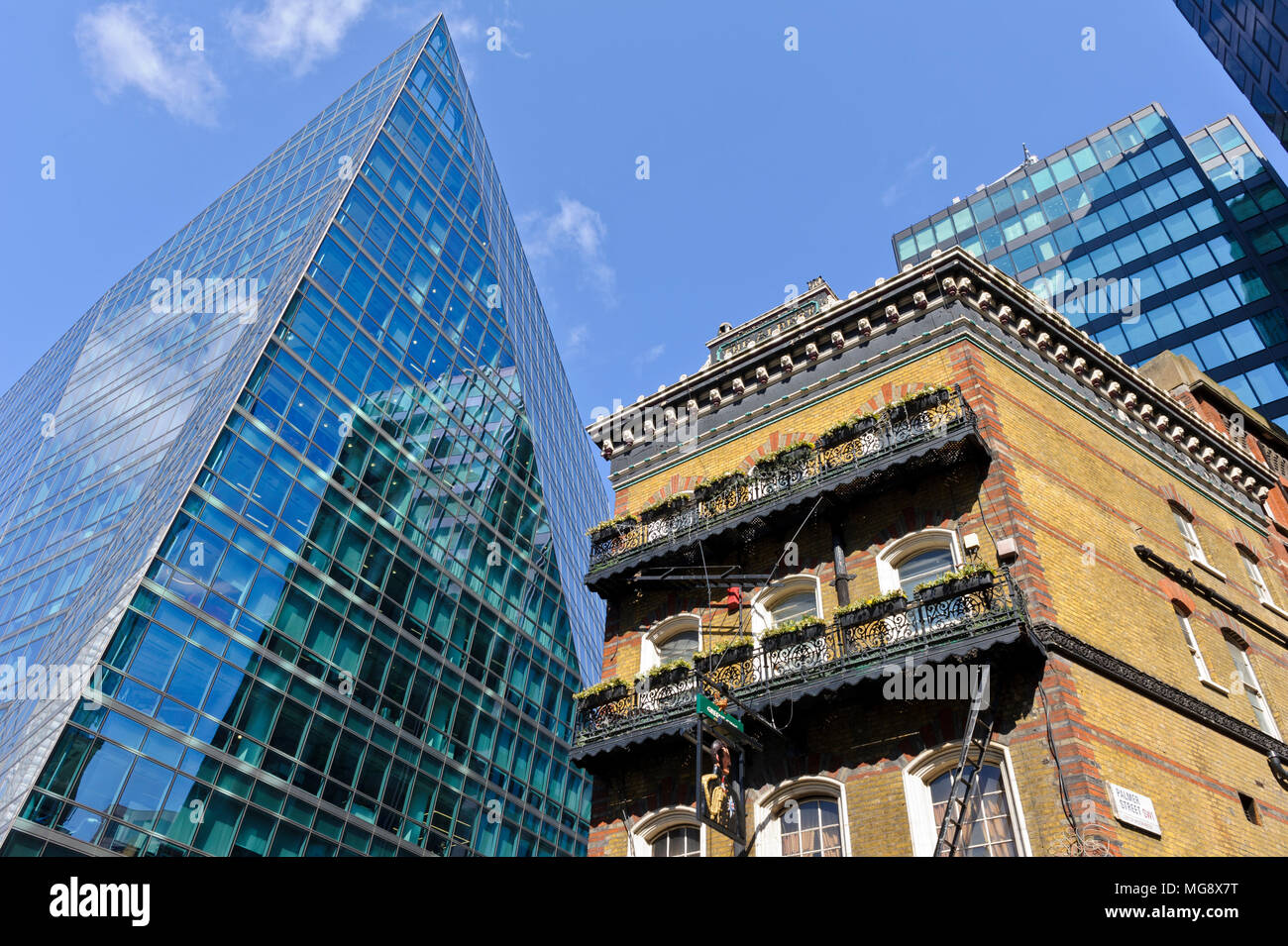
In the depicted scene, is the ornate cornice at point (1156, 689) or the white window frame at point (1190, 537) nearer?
the ornate cornice at point (1156, 689)

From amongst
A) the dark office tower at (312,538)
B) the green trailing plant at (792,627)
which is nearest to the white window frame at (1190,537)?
the green trailing plant at (792,627)

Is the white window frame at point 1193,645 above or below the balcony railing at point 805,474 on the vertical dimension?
below

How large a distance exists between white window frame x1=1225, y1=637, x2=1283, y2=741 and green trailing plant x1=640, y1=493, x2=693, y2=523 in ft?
41.1

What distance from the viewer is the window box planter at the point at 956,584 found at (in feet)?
50.2

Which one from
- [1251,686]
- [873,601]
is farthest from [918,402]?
[1251,686]

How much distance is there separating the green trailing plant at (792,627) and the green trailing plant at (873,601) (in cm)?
45

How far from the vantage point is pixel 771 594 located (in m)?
19.4

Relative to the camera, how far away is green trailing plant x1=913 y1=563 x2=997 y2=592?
15344 mm

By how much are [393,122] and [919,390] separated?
138 feet

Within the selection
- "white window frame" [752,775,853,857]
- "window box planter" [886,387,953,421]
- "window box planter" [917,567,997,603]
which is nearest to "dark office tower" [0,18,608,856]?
"white window frame" [752,775,853,857]

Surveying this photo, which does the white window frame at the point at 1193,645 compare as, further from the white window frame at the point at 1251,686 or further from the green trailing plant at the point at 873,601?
the green trailing plant at the point at 873,601

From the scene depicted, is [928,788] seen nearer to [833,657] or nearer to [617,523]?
[833,657]
